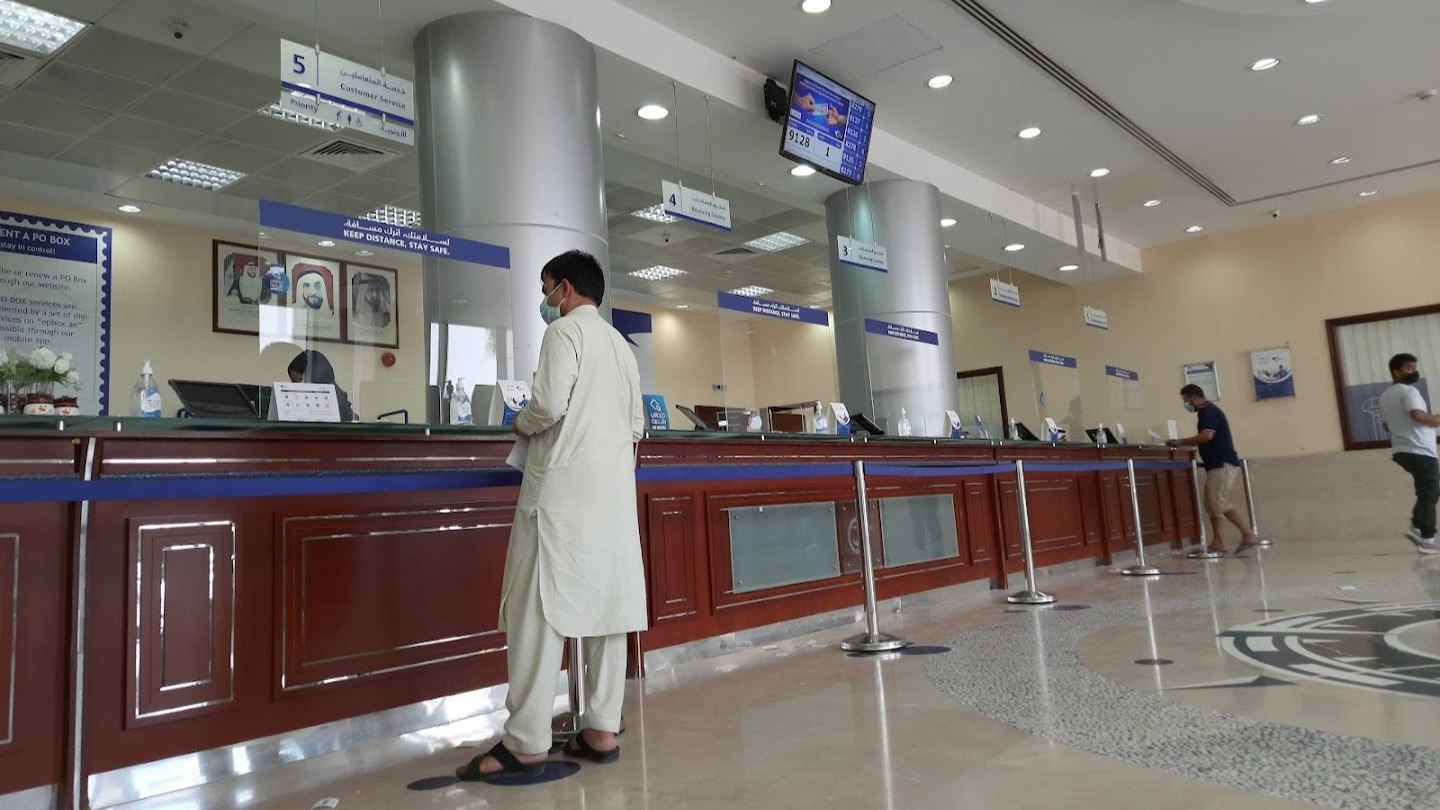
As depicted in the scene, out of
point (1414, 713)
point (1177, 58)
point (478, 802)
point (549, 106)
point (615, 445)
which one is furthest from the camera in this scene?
point (1177, 58)

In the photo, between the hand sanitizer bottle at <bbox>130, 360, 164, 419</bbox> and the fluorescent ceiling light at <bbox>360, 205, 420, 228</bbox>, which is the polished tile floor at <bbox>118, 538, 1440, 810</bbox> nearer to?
the hand sanitizer bottle at <bbox>130, 360, 164, 419</bbox>

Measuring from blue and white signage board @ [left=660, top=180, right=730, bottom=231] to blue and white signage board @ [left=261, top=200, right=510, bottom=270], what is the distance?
1.82 meters

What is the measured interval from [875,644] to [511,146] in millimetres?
3064

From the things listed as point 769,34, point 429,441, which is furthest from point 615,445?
point 769,34

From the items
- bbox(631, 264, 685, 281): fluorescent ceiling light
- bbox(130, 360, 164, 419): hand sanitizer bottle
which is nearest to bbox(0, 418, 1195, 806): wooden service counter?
bbox(130, 360, 164, 419): hand sanitizer bottle

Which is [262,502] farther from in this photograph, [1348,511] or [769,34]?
[1348,511]

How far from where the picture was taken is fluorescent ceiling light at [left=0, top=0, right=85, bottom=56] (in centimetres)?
511

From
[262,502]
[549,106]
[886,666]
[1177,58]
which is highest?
[1177,58]

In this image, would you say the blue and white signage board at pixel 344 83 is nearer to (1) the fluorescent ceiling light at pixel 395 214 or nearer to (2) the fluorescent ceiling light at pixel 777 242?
(1) the fluorescent ceiling light at pixel 395 214

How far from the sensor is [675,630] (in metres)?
3.76

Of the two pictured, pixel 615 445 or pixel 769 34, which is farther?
pixel 769 34

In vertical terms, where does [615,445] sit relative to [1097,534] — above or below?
above

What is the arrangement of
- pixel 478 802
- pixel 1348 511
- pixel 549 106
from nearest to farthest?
pixel 478 802 < pixel 549 106 < pixel 1348 511

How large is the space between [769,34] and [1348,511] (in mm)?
8281
